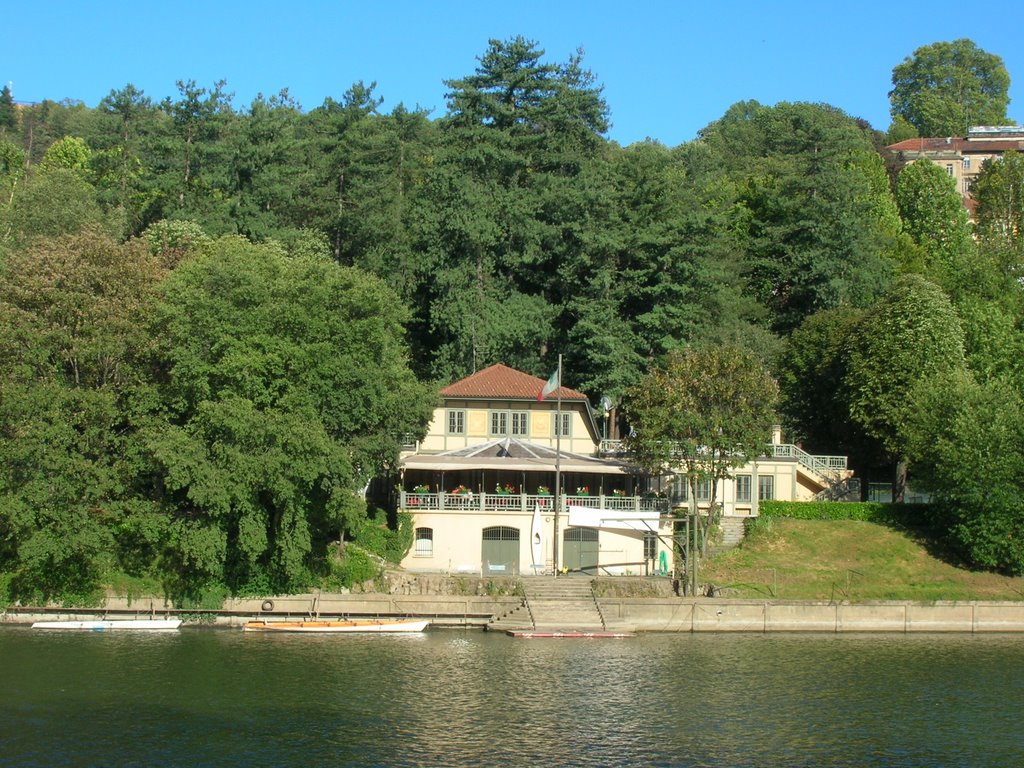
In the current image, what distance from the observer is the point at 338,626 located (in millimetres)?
47469

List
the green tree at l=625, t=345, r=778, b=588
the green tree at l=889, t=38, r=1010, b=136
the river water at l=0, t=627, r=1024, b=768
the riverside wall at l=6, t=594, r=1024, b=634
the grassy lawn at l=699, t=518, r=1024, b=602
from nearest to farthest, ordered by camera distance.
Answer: the river water at l=0, t=627, r=1024, b=768, the riverside wall at l=6, t=594, r=1024, b=634, the grassy lawn at l=699, t=518, r=1024, b=602, the green tree at l=625, t=345, r=778, b=588, the green tree at l=889, t=38, r=1010, b=136

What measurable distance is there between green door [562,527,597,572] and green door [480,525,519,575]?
2193 millimetres

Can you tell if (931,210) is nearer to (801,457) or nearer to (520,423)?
(801,457)

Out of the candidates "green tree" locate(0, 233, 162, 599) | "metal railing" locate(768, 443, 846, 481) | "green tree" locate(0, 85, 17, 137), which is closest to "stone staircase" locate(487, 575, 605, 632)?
"green tree" locate(0, 233, 162, 599)

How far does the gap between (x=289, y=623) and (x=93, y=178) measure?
52.0 meters

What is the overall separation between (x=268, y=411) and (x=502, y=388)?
1699 cm

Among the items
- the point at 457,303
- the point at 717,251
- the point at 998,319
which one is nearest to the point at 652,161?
the point at 717,251

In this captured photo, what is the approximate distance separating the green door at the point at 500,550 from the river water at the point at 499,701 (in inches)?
269

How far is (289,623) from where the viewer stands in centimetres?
4762

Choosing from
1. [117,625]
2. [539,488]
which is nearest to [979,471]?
[539,488]

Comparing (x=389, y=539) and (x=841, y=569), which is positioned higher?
(x=389, y=539)

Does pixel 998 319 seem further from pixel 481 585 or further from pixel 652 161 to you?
pixel 481 585

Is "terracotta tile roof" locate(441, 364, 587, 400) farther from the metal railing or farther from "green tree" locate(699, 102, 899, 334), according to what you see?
"green tree" locate(699, 102, 899, 334)

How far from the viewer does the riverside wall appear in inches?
1917
